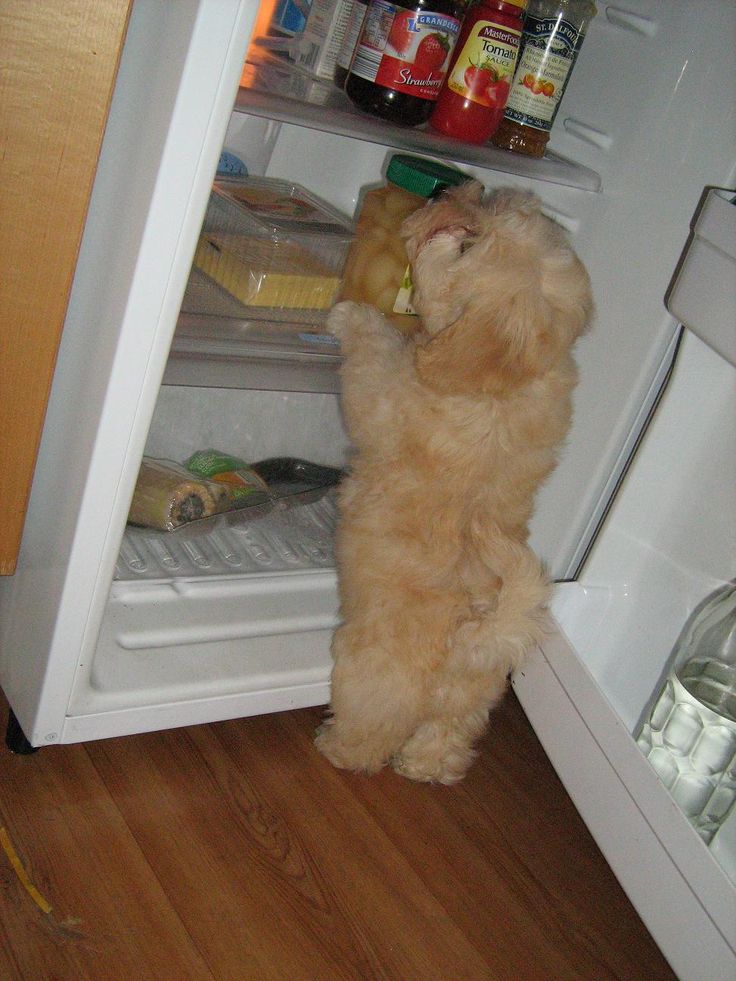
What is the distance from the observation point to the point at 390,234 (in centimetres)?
140

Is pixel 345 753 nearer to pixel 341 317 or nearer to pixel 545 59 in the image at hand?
pixel 341 317

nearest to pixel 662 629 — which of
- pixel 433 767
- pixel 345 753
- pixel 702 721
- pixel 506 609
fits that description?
pixel 702 721

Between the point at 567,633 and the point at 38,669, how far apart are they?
31.4 inches

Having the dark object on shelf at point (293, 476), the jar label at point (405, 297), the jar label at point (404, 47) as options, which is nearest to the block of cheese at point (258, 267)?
the jar label at point (405, 297)

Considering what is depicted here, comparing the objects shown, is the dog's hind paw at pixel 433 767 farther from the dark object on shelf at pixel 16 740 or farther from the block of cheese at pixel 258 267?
the block of cheese at pixel 258 267

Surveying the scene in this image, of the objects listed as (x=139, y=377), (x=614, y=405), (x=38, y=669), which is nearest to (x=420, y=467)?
(x=614, y=405)

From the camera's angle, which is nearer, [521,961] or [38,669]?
[38,669]

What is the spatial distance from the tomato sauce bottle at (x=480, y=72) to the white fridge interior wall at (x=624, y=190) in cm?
20

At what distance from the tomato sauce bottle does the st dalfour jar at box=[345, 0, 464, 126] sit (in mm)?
34

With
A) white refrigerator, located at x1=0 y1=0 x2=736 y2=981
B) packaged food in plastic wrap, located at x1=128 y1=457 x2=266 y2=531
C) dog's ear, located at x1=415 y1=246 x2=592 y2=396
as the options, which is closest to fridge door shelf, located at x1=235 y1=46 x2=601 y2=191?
white refrigerator, located at x1=0 y1=0 x2=736 y2=981

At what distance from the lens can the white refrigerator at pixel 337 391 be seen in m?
0.98

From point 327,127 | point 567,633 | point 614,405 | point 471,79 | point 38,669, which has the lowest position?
point 38,669

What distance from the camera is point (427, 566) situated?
4.34 feet

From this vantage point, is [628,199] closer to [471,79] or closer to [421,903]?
[471,79]
